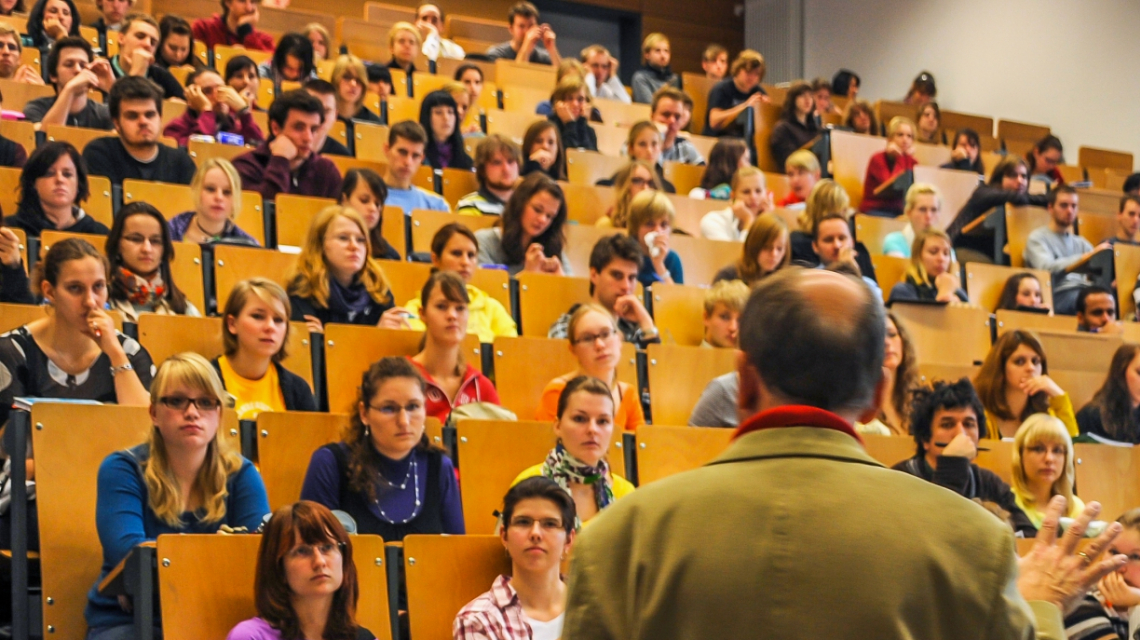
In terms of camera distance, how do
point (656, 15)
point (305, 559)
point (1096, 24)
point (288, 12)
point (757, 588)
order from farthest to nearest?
point (656, 15) → point (1096, 24) → point (288, 12) → point (305, 559) → point (757, 588)

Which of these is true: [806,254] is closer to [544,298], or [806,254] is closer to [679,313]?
[679,313]

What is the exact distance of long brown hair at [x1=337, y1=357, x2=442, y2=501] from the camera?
2711mm

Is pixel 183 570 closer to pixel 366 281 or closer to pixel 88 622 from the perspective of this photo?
pixel 88 622

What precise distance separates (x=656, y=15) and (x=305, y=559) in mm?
7677

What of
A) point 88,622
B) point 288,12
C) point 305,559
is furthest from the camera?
point 288,12

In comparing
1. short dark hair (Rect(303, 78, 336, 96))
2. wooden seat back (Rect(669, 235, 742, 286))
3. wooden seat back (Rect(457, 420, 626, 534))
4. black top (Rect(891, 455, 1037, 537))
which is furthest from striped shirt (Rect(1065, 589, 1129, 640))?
short dark hair (Rect(303, 78, 336, 96))

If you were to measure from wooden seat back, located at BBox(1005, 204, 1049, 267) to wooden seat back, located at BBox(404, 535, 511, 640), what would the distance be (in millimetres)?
3657

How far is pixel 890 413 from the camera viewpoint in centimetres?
375

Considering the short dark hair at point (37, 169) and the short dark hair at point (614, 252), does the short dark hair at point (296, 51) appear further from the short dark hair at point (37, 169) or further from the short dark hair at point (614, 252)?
the short dark hair at point (614, 252)

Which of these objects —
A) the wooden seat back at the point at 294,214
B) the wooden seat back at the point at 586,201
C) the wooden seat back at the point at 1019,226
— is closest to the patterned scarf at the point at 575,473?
the wooden seat back at the point at 294,214

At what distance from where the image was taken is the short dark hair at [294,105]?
4293 mm

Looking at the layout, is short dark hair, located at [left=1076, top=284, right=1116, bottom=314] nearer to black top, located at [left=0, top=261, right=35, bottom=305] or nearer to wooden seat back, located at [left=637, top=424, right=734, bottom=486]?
wooden seat back, located at [left=637, top=424, right=734, bottom=486]

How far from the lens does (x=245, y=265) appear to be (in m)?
3.54

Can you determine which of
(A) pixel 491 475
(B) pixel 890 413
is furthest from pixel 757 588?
(B) pixel 890 413
